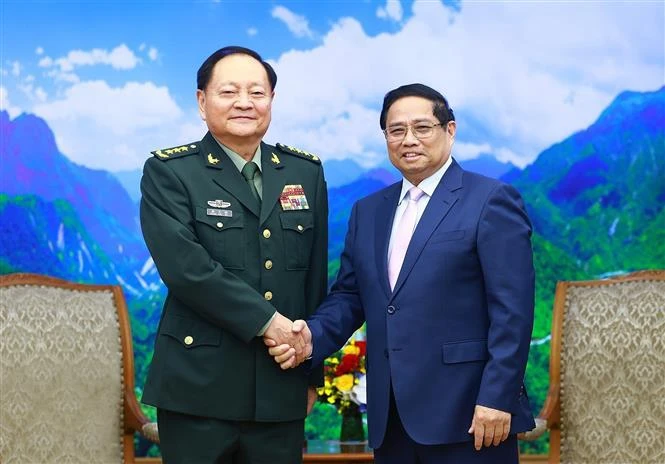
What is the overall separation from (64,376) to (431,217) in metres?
1.38

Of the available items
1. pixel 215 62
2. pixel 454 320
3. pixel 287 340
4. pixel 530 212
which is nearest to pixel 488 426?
pixel 454 320

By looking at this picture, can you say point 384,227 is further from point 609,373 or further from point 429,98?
point 609,373

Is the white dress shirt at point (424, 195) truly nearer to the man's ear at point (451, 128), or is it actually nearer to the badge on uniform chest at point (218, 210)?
the man's ear at point (451, 128)

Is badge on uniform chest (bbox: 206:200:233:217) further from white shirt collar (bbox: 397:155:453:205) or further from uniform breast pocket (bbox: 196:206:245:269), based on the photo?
white shirt collar (bbox: 397:155:453:205)

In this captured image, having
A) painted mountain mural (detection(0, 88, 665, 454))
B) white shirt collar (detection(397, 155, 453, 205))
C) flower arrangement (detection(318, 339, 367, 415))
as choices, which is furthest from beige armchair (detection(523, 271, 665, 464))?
painted mountain mural (detection(0, 88, 665, 454))

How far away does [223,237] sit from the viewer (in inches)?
85.1

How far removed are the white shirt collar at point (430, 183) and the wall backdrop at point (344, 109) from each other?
231 centimetres

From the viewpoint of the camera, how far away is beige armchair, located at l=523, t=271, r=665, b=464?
9.23ft

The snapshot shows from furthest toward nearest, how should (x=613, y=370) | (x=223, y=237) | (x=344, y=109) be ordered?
(x=344, y=109) → (x=613, y=370) → (x=223, y=237)

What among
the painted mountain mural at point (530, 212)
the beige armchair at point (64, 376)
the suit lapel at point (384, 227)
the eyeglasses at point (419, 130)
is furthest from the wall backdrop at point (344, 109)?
Answer: the eyeglasses at point (419, 130)

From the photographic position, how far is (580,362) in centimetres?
293

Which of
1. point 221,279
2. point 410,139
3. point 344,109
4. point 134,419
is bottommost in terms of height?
point 134,419

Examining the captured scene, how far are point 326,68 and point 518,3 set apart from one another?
98cm

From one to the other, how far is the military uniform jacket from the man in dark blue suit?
8 cm
